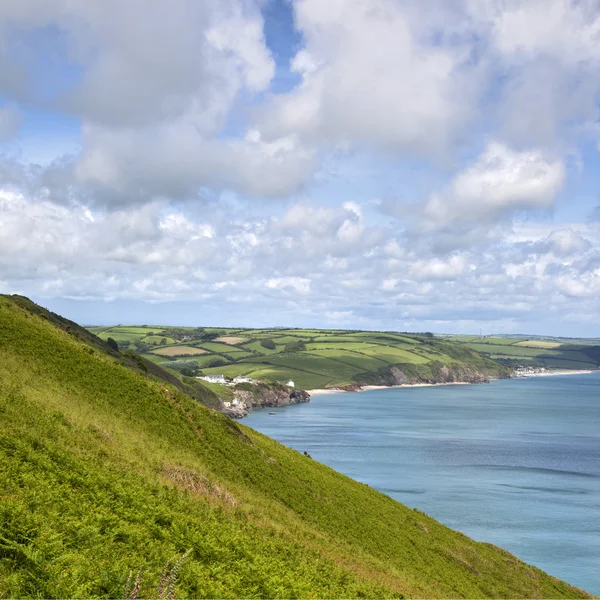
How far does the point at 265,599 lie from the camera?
22094 mm

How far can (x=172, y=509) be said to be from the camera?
29031 mm

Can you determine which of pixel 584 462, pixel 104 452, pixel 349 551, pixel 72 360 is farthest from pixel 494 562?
pixel 584 462

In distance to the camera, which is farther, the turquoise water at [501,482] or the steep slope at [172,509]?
the turquoise water at [501,482]

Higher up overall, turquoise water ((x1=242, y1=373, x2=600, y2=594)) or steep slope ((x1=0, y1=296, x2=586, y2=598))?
steep slope ((x1=0, y1=296, x2=586, y2=598))

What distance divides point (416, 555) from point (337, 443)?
133355 mm

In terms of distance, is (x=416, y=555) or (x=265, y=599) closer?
(x=265, y=599)

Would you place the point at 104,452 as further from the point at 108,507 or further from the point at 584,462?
the point at 584,462

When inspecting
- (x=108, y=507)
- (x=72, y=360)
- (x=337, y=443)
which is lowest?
(x=337, y=443)

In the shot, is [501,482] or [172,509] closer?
[172,509]

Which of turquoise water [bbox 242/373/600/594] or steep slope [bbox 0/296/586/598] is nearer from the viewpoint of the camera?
steep slope [bbox 0/296/586/598]

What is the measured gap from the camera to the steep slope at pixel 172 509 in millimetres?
20359

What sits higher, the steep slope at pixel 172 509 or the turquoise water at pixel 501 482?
the steep slope at pixel 172 509

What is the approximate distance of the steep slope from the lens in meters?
20.4

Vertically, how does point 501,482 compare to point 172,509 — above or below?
below
